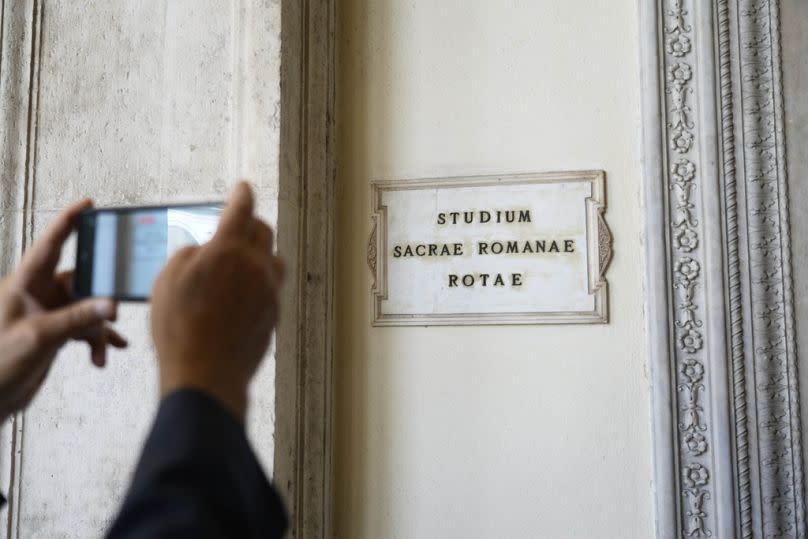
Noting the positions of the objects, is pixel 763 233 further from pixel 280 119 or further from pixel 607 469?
pixel 280 119

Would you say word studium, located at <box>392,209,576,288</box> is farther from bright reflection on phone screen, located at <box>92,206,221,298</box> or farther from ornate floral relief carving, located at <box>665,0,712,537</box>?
bright reflection on phone screen, located at <box>92,206,221,298</box>

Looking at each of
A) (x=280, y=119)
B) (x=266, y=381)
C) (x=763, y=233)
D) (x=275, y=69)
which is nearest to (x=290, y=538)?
(x=266, y=381)

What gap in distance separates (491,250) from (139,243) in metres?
1.21

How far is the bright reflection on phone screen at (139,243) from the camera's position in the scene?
2.94ft

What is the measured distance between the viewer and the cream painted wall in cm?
182

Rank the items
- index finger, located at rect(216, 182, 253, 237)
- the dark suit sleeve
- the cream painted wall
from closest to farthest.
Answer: the dark suit sleeve < index finger, located at rect(216, 182, 253, 237) < the cream painted wall

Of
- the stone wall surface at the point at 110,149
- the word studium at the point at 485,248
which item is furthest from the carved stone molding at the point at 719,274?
the stone wall surface at the point at 110,149

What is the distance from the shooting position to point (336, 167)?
2.05 meters

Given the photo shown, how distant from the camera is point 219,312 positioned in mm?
589

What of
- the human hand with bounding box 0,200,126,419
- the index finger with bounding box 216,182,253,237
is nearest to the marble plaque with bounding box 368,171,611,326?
the human hand with bounding box 0,200,126,419

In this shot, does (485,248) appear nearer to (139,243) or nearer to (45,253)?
(139,243)

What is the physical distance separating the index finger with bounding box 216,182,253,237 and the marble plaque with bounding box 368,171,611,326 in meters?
1.32

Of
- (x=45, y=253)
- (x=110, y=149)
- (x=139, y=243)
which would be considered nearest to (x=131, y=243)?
(x=139, y=243)

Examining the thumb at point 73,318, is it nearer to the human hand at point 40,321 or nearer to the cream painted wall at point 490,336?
the human hand at point 40,321
